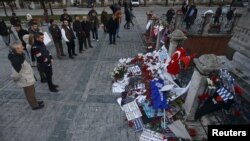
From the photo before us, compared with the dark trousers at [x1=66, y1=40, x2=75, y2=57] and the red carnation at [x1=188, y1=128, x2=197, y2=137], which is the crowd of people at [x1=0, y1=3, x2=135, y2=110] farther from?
the red carnation at [x1=188, y1=128, x2=197, y2=137]

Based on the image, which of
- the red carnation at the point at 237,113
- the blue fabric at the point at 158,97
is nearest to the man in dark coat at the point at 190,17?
the blue fabric at the point at 158,97

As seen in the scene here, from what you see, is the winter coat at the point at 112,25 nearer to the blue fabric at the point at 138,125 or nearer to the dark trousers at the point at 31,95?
the dark trousers at the point at 31,95

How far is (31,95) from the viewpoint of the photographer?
5.89 meters

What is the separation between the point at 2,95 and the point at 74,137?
12.4 ft

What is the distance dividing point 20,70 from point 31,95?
39.6 inches

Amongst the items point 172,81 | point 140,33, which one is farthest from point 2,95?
point 140,33

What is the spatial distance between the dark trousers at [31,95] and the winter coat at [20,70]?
20 centimetres

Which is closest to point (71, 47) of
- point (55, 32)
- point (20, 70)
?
point (55, 32)

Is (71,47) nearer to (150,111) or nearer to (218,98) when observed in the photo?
(150,111)

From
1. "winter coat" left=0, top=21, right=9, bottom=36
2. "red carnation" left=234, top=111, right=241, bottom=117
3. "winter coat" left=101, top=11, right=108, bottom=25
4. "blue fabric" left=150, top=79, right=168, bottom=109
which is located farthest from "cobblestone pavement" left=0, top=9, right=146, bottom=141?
"winter coat" left=101, top=11, right=108, bottom=25

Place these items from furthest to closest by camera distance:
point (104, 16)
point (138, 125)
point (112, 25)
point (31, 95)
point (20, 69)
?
point (104, 16) → point (112, 25) → point (31, 95) → point (138, 125) → point (20, 69)

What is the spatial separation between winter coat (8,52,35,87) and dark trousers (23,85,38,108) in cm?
20

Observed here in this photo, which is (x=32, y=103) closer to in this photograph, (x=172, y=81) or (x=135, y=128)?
(x=135, y=128)

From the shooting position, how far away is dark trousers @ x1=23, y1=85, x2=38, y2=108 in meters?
5.75
